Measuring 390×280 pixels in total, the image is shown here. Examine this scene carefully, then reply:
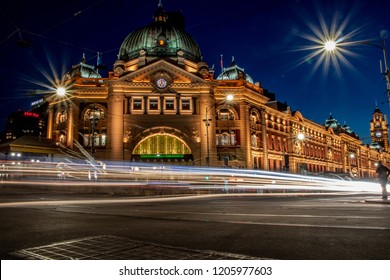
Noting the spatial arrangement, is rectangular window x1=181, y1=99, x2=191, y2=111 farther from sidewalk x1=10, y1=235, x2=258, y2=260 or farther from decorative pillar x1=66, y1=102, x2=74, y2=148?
sidewalk x1=10, y1=235, x2=258, y2=260

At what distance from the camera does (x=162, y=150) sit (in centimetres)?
5431

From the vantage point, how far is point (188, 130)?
54312 millimetres

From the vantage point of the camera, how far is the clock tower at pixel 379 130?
171250 mm

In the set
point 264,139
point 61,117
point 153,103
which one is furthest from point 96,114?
point 264,139

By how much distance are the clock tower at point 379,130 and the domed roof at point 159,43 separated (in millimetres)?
131767

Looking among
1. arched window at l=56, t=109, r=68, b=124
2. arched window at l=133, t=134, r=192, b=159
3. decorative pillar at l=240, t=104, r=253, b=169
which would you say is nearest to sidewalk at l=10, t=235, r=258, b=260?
arched window at l=133, t=134, r=192, b=159

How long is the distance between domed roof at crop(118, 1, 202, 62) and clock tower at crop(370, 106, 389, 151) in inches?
5188

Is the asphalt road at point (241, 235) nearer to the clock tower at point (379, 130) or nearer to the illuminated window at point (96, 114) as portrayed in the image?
the illuminated window at point (96, 114)

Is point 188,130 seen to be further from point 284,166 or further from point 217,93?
point 284,166

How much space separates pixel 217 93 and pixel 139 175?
24570mm

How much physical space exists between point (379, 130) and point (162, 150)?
15296cm

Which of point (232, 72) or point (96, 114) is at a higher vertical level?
point (232, 72)

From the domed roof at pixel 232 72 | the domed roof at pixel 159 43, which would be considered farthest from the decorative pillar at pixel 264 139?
the domed roof at pixel 159 43

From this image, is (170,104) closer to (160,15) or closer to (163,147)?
(163,147)
